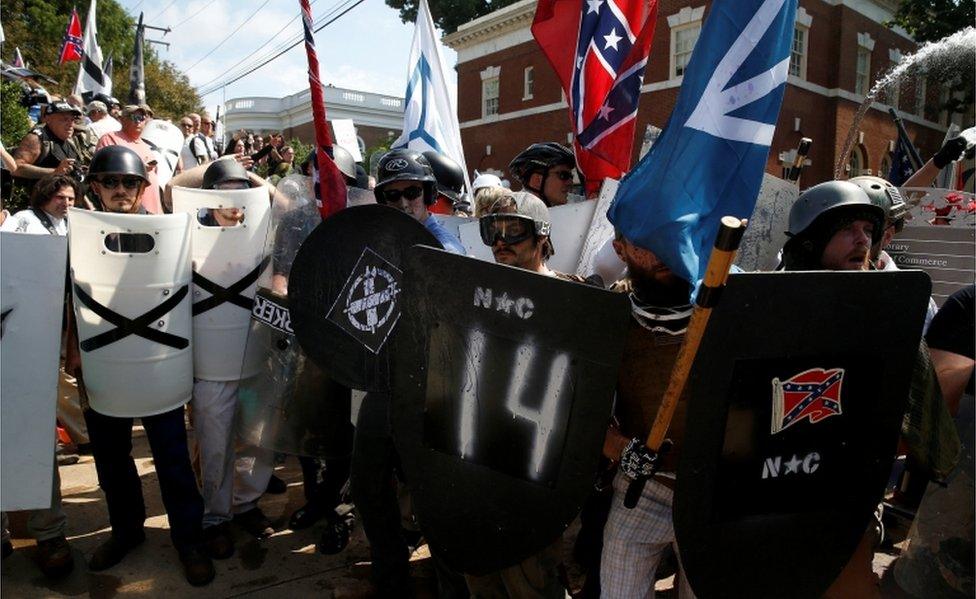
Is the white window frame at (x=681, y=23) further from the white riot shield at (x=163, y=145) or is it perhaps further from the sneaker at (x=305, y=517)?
the sneaker at (x=305, y=517)

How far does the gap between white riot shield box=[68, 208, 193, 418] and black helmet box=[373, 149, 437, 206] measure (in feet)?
2.93

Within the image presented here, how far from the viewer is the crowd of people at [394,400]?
6.30 feet

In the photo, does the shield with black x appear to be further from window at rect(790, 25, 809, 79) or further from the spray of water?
window at rect(790, 25, 809, 79)

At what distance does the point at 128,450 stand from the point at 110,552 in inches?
19.7

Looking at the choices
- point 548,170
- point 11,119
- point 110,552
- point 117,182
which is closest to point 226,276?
point 117,182

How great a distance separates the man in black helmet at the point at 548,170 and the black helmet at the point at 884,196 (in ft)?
5.28

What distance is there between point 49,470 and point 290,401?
99 cm

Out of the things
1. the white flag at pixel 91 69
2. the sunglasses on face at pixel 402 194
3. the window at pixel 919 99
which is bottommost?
the sunglasses on face at pixel 402 194

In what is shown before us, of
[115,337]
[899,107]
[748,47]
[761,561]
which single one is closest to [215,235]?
[115,337]

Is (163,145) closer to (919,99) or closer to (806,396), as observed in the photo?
(806,396)

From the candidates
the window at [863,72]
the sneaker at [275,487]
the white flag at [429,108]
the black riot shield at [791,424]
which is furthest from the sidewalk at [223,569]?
the window at [863,72]

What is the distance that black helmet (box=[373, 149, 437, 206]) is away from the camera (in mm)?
3113

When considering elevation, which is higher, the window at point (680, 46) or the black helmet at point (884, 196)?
the window at point (680, 46)

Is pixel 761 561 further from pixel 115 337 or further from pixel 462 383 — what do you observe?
pixel 115 337
